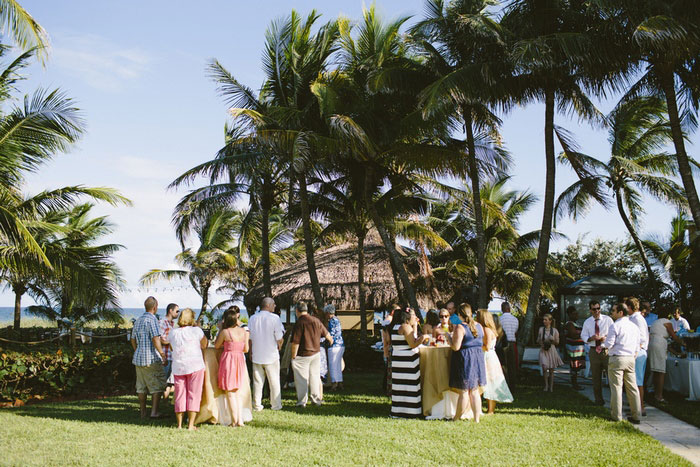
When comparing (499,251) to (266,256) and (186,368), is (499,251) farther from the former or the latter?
(186,368)

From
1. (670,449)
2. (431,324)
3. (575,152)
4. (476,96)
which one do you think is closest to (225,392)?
(431,324)

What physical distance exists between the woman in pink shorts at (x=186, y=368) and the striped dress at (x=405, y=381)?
2824mm

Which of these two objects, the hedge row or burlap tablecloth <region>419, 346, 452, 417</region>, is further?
the hedge row

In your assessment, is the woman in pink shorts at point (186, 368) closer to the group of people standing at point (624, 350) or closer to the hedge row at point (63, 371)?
the hedge row at point (63, 371)

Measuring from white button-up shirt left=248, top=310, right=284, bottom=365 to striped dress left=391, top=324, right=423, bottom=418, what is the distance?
1842mm

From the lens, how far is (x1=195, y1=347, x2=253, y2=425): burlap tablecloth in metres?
8.35

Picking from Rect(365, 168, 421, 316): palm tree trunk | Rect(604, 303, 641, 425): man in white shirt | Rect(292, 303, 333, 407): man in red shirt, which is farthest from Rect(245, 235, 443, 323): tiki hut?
Rect(604, 303, 641, 425): man in white shirt

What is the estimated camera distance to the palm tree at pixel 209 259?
27.8 m

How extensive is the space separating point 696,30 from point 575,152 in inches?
175

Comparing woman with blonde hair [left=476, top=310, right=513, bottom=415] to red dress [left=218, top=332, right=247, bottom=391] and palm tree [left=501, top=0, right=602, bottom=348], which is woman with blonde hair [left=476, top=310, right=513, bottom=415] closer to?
red dress [left=218, top=332, right=247, bottom=391]

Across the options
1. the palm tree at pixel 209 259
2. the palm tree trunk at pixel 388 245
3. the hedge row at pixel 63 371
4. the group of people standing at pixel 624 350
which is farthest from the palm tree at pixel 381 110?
the palm tree at pixel 209 259

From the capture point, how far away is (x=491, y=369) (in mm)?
8945

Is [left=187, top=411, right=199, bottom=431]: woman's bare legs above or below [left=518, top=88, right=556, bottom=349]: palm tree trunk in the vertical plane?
below

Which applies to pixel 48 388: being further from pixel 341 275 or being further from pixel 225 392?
pixel 341 275
